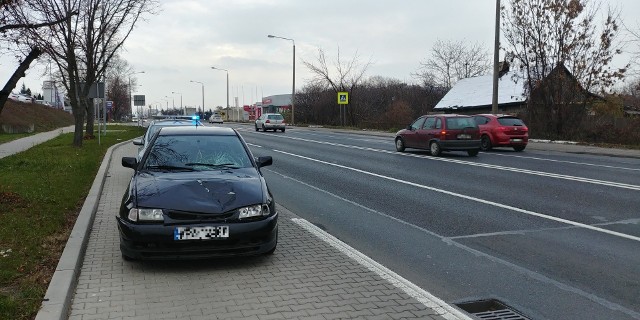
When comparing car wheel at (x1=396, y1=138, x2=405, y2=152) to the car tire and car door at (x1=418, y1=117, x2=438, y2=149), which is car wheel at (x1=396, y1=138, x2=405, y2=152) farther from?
the car tire

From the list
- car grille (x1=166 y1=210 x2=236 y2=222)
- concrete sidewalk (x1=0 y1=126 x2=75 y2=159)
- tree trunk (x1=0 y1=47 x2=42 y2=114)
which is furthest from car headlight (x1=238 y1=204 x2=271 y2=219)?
concrete sidewalk (x1=0 y1=126 x2=75 y2=159)

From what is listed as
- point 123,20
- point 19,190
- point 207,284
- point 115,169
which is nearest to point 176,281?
point 207,284

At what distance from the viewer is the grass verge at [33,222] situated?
15.2ft

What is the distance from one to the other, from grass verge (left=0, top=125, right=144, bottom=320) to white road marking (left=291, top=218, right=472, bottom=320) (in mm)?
3044

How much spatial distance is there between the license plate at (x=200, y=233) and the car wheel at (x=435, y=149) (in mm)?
14941

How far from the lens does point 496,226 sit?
782cm

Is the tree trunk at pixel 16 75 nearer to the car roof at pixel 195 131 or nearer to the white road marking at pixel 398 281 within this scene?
the car roof at pixel 195 131

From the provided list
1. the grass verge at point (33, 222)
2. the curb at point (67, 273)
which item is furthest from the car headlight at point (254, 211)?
the grass verge at point (33, 222)

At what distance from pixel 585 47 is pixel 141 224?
27798 millimetres

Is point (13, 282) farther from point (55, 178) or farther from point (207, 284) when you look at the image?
point (55, 178)

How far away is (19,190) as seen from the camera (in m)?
9.84

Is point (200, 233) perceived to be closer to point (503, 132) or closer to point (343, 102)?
point (503, 132)

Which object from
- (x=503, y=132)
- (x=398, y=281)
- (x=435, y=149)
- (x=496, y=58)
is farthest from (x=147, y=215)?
(x=496, y=58)

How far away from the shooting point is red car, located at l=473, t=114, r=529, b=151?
881 inches
